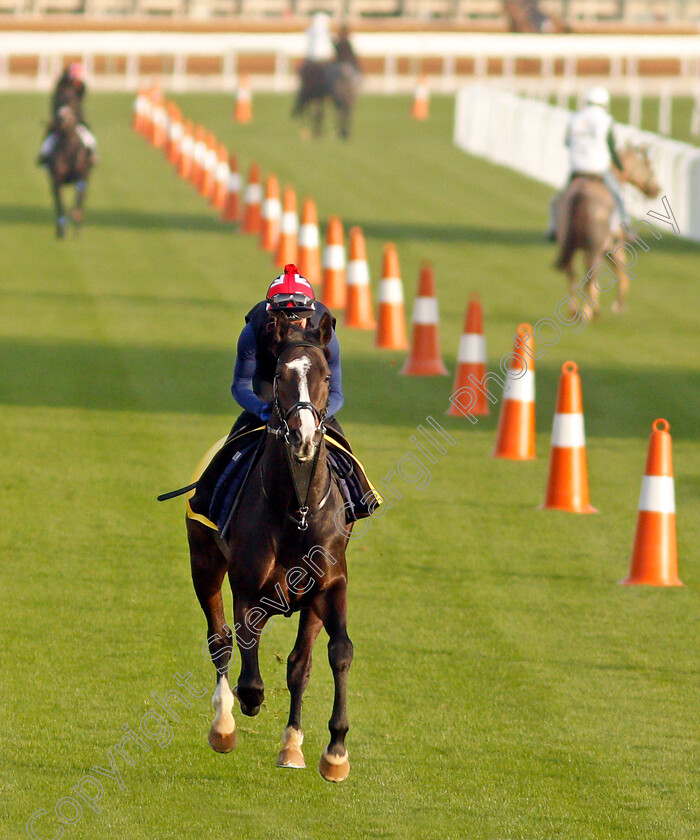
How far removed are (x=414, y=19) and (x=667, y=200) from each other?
1444 inches

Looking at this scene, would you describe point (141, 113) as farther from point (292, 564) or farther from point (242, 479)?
point (292, 564)

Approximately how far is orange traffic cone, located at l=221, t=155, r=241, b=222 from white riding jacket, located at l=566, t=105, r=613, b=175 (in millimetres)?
9380

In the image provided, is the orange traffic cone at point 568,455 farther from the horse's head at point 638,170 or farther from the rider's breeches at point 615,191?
the horse's head at point 638,170

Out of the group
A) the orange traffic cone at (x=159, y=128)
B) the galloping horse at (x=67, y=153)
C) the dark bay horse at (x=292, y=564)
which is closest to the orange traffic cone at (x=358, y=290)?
the galloping horse at (x=67, y=153)

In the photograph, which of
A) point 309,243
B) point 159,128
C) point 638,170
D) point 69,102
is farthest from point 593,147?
point 159,128

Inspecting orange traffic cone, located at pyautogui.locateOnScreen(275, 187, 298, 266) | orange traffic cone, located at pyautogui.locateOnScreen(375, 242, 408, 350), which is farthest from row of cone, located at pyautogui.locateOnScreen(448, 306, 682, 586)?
orange traffic cone, located at pyautogui.locateOnScreen(275, 187, 298, 266)

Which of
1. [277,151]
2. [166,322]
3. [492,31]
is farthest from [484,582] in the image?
[492,31]

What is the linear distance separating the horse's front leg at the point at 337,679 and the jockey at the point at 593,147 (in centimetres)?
1495

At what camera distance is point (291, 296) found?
7.96 m

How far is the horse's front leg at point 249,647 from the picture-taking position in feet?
25.9

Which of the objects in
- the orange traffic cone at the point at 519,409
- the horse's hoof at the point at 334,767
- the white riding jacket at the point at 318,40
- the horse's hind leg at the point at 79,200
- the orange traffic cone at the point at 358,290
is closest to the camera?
the horse's hoof at the point at 334,767

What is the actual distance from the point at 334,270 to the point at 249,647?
14503 millimetres

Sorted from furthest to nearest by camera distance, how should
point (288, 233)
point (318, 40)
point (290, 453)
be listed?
point (318, 40) < point (288, 233) < point (290, 453)

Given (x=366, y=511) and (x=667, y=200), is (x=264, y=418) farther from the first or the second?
(x=667, y=200)
